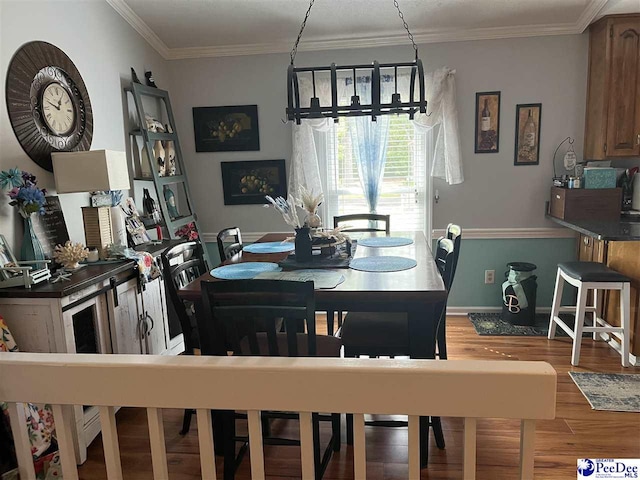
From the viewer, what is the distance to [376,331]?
2.22m

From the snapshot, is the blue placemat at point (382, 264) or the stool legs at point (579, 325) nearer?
the blue placemat at point (382, 264)

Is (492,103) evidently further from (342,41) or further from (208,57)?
(208,57)

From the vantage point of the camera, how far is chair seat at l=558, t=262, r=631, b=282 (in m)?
2.85

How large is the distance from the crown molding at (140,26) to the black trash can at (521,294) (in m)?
3.49

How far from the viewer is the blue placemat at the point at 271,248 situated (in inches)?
107

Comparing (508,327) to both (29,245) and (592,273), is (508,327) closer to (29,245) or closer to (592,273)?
(592,273)

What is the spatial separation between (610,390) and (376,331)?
151 cm

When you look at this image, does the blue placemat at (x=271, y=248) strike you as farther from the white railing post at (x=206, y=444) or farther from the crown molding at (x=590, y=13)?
the crown molding at (x=590, y=13)

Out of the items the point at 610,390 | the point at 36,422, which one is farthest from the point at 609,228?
the point at 36,422

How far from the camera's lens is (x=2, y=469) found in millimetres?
1657

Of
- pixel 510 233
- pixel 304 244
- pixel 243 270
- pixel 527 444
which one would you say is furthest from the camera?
pixel 510 233

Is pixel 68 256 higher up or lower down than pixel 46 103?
lower down

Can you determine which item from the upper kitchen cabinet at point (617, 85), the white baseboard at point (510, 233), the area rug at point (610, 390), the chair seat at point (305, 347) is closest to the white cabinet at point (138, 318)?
the chair seat at point (305, 347)

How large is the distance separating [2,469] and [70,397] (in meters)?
1.29
